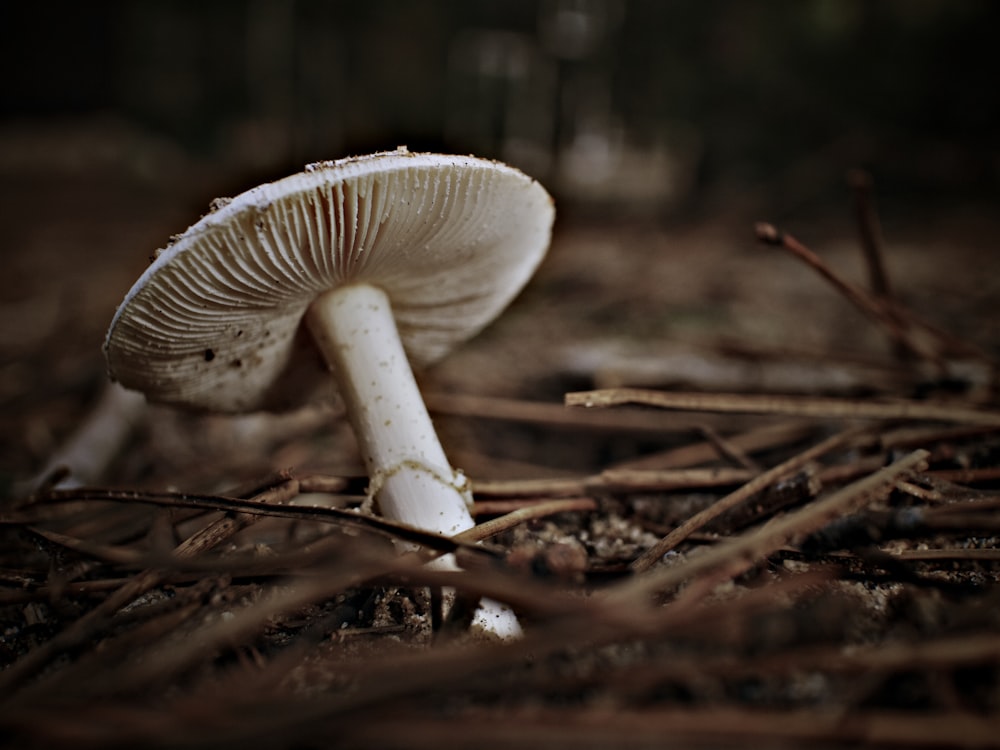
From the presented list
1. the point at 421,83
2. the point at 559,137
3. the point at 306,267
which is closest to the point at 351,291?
the point at 306,267

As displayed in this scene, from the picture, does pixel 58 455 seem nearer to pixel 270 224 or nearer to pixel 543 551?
pixel 270 224

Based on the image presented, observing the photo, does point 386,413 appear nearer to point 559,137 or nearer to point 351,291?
point 351,291

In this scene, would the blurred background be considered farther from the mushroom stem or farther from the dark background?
the mushroom stem

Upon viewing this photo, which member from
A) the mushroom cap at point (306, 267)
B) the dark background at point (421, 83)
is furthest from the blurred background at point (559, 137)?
the mushroom cap at point (306, 267)

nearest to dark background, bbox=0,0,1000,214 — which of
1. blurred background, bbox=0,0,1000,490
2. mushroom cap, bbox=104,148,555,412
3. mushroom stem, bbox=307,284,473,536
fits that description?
blurred background, bbox=0,0,1000,490

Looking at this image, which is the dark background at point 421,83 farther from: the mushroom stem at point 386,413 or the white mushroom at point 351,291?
the mushroom stem at point 386,413

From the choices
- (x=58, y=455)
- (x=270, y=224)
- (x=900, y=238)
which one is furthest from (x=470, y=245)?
(x=900, y=238)
